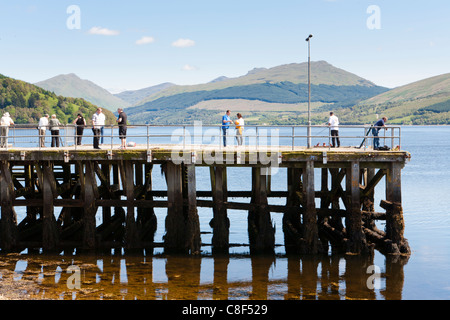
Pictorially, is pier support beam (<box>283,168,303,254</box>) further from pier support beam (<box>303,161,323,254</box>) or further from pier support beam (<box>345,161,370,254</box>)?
pier support beam (<box>345,161,370,254</box>)

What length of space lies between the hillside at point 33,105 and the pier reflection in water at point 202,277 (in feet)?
545

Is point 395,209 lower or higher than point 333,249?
higher

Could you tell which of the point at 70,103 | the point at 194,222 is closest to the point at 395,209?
the point at 194,222

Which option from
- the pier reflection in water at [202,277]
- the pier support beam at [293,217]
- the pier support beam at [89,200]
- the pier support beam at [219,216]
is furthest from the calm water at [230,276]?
the pier support beam at [89,200]

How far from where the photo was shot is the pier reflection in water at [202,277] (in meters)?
19.6

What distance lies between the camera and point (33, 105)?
19362 centimetres

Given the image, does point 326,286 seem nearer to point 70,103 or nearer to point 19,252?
point 19,252

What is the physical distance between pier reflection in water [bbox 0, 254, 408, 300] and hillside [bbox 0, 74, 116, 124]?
166 metres

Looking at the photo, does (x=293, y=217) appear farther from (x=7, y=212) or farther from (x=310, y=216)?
(x=7, y=212)

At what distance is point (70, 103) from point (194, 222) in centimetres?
18090

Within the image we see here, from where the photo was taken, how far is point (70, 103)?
196 m

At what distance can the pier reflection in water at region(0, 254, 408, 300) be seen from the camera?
19641 millimetres

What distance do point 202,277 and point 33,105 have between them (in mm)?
185595

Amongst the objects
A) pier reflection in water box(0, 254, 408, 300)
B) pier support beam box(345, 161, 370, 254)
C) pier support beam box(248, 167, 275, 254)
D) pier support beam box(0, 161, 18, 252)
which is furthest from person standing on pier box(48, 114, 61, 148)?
pier support beam box(345, 161, 370, 254)
